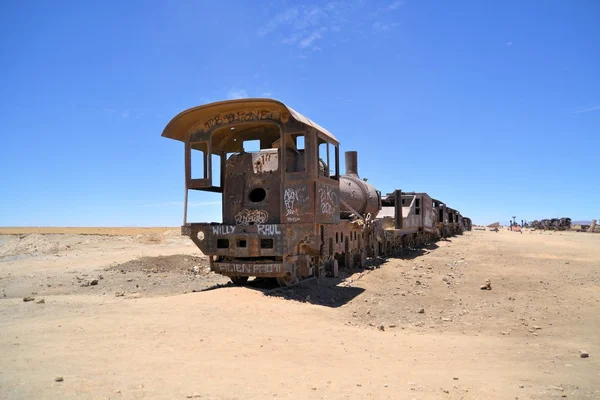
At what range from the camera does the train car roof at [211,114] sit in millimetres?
9492

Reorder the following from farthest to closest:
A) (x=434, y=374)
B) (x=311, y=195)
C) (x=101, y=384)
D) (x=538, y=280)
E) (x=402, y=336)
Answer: (x=538, y=280)
(x=311, y=195)
(x=402, y=336)
(x=434, y=374)
(x=101, y=384)

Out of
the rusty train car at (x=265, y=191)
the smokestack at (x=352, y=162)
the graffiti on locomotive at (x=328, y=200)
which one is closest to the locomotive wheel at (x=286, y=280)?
the rusty train car at (x=265, y=191)

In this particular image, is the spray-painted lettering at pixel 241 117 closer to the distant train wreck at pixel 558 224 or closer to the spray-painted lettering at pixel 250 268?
the spray-painted lettering at pixel 250 268

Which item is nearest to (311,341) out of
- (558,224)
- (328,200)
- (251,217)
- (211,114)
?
(251,217)

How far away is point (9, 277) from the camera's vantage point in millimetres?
13828

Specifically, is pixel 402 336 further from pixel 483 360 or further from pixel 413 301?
pixel 413 301

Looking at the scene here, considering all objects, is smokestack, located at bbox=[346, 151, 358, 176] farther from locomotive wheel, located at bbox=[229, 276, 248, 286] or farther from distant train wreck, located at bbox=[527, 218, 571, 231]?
distant train wreck, located at bbox=[527, 218, 571, 231]

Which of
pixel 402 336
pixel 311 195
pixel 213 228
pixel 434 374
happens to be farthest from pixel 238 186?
pixel 434 374

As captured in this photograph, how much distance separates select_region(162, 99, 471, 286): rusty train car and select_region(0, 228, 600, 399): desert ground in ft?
2.74

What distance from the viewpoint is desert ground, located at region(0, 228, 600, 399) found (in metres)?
4.03

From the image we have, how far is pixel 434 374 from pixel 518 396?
0.86 metres

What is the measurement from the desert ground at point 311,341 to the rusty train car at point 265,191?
834 mm

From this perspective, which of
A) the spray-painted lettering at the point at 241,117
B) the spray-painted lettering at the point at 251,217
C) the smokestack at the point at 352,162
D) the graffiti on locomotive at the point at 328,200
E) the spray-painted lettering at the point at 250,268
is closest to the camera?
the spray-painted lettering at the point at 250,268

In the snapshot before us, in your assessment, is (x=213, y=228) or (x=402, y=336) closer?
(x=402, y=336)
